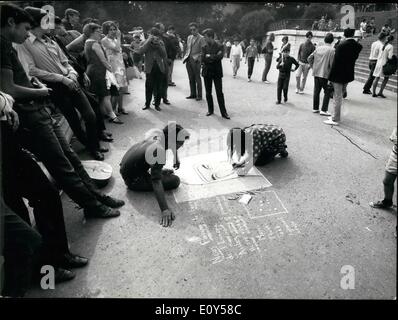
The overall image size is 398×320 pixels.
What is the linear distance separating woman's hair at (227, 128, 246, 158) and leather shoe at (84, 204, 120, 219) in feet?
6.48

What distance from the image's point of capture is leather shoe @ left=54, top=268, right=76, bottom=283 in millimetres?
2592

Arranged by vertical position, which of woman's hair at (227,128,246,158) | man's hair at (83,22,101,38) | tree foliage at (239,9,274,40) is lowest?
woman's hair at (227,128,246,158)

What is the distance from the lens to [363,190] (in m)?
4.04

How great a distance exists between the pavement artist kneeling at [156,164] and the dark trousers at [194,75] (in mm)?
5016

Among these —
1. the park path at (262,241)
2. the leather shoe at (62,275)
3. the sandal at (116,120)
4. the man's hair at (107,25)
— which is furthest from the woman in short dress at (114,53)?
the leather shoe at (62,275)

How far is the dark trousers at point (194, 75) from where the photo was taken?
824cm

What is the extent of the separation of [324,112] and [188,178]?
4.67m

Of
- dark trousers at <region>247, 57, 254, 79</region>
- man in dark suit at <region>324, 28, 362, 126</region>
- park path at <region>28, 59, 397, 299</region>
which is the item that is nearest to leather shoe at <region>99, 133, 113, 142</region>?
park path at <region>28, 59, 397, 299</region>

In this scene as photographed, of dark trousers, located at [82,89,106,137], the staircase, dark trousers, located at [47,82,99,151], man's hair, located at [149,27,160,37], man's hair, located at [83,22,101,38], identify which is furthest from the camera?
the staircase

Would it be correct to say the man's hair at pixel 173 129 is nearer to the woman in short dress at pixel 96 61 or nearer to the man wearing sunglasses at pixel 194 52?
the woman in short dress at pixel 96 61

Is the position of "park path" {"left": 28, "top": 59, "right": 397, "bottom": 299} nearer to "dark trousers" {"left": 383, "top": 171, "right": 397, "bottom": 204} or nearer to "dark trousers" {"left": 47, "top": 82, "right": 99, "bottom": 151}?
"dark trousers" {"left": 383, "top": 171, "right": 397, "bottom": 204}

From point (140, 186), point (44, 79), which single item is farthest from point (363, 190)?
point (44, 79)

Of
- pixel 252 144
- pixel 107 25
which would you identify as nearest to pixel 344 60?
pixel 252 144

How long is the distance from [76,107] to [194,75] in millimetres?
4719
